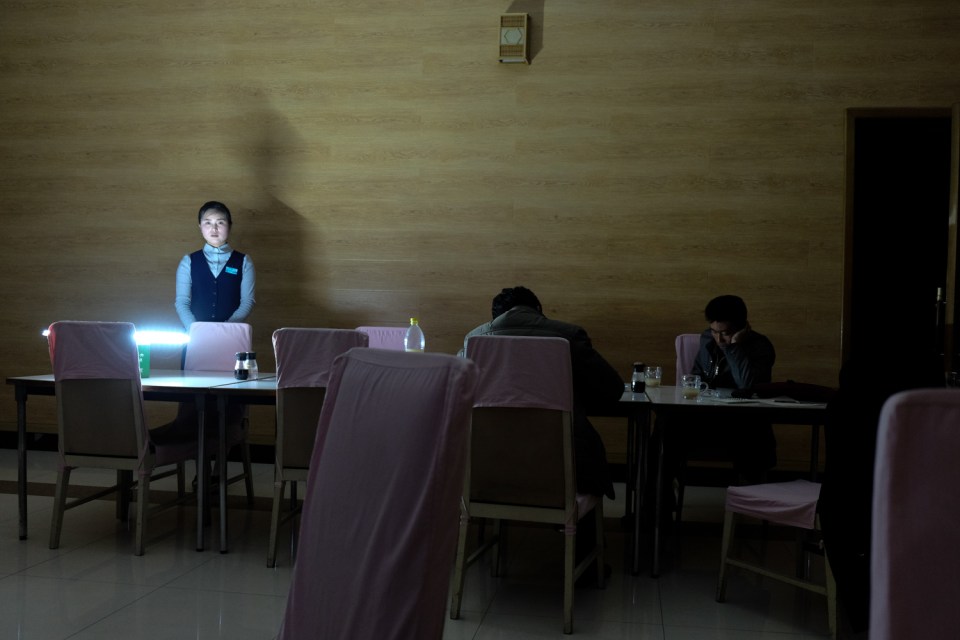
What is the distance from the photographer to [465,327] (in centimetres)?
562

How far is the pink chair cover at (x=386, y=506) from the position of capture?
3.36 feet

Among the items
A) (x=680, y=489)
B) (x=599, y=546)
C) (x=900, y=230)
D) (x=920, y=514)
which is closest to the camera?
(x=920, y=514)

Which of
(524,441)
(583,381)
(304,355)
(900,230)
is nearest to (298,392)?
(304,355)

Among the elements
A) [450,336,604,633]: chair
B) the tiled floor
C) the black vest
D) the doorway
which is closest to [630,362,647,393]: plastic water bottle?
the tiled floor

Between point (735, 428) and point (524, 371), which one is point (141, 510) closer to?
point (524, 371)

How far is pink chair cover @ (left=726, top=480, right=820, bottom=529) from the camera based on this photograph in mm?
2814

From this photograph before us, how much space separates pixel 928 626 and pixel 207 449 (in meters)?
3.39

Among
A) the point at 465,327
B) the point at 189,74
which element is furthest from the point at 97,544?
the point at 189,74

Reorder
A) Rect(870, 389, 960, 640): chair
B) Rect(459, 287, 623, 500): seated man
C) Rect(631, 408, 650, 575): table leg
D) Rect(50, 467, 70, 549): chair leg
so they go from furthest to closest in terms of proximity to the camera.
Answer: Rect(50, 467, 70, 549): chair leg → Rect(631, 408, 650, 575): table leg → Rect(459, 287, 623, 500): seated man → Rect(870, 389, 960, 640): chair

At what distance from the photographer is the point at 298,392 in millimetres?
3529

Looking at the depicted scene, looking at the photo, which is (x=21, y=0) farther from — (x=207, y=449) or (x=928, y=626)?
(x=928, y=626)

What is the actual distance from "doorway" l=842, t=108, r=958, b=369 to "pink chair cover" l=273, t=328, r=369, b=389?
173 inches

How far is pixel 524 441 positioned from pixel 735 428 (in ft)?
4.71

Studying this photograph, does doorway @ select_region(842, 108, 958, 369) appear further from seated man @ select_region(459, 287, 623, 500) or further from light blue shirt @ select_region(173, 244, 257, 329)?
light blue shirt @ select_region(173, 244, 257, 329)
